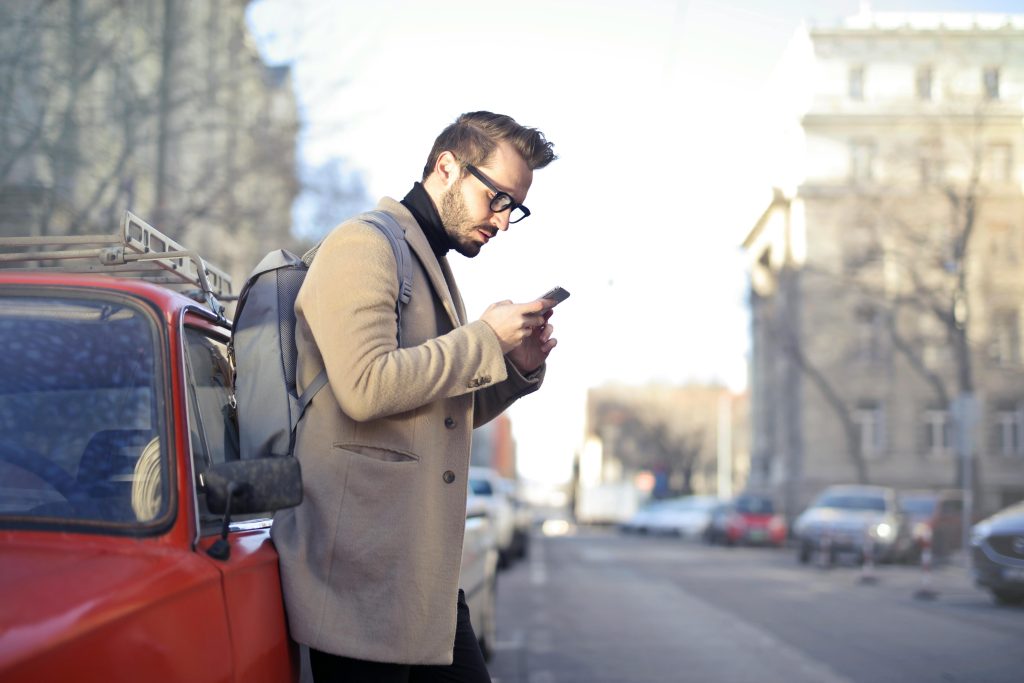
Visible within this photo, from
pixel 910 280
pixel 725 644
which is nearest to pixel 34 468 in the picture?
pixel 725 644

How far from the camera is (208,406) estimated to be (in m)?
3.12

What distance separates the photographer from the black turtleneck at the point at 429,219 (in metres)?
3.03

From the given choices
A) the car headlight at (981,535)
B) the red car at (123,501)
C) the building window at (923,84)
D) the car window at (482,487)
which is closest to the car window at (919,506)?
the car window at (482,487)

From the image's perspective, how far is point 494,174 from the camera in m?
2.98

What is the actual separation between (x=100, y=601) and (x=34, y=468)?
626 millimetres

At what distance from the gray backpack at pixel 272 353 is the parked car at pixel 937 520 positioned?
25.3 metres

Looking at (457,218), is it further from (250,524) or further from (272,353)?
(250,524)

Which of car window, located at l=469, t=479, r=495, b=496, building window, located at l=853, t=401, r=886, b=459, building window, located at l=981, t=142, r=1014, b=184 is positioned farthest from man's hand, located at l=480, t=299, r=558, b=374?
building window, located at l=853, t=401, r=886, b=459

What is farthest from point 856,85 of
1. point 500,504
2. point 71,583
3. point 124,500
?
point 71,583

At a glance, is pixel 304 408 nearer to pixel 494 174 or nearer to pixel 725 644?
pixel 494 174

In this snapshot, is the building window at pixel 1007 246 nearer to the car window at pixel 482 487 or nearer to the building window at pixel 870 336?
the building window at pixel 870 336

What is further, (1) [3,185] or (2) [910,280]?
(2) [910,280]

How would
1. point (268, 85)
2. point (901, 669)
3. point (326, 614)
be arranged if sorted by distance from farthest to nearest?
1. point (268, 85)
2. point (901, 669)
3. point (326, 614)

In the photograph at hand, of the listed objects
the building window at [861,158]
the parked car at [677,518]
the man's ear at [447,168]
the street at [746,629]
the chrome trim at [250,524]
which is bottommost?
the parked car at [677,518]
